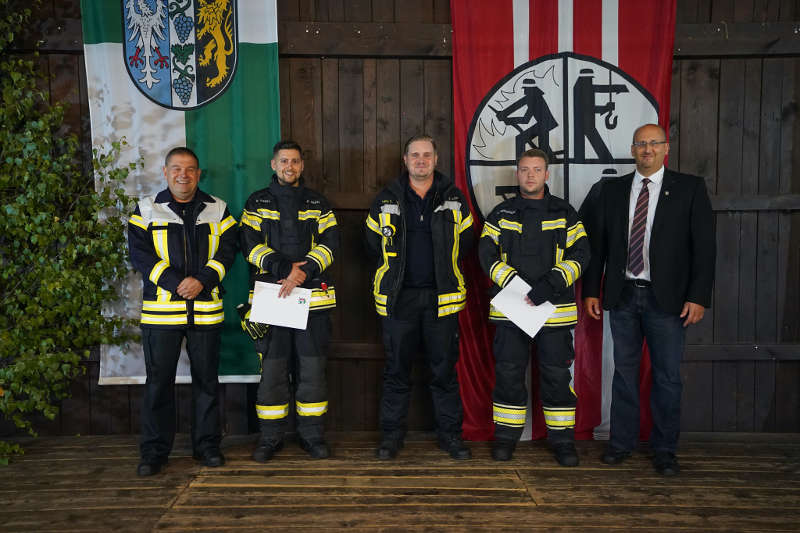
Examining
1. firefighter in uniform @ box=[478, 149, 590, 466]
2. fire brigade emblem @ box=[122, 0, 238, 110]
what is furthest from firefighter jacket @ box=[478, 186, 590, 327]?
fire brigade emblem @ box=[122, 0, 238, 110]

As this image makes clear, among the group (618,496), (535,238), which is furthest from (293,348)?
(618,496)

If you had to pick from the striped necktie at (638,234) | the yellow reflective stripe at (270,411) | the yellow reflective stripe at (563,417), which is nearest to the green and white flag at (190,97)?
the yellow reflective stripe at (270,411)

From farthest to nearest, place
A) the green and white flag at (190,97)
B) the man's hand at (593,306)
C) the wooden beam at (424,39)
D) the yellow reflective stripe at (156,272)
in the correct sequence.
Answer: the wooden beam at (424,39), the green and white flag at (190,97), the man's hand at (593,306), the yellow reflective stripe at (156,272)

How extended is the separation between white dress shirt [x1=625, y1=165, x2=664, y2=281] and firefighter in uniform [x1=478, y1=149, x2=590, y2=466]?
0.96ft

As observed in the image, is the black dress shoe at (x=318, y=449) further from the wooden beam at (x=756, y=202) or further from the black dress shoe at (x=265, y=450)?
the wooden beam at (x=756, y=202)

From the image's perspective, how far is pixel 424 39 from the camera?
12.1 ft

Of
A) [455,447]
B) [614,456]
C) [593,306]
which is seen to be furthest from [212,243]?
[614,456]

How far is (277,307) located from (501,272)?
1.27 meters

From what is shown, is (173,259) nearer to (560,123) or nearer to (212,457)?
(212,457)

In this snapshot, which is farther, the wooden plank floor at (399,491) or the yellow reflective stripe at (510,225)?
the yellow reflective stripe at (510,225)

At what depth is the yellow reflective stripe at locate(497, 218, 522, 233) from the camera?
3.28 m

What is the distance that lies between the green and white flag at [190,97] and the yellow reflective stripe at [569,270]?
6.24 ft

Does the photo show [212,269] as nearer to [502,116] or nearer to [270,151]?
[270,151]

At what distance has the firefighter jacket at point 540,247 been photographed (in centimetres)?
323
